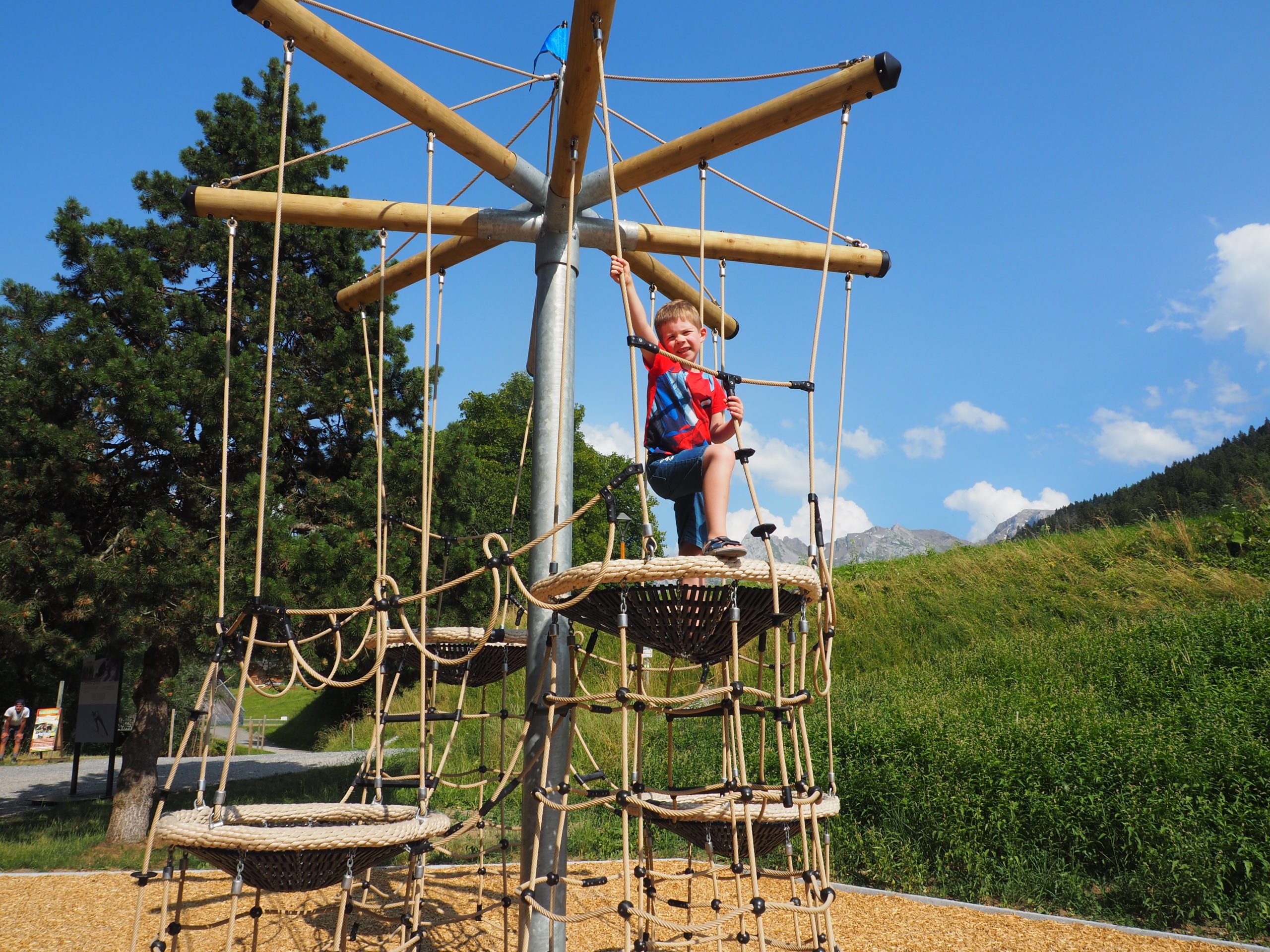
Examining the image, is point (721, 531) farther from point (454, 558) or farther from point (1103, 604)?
point (1103, 604)

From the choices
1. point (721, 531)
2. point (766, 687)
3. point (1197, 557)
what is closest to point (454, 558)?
point (766, 687)

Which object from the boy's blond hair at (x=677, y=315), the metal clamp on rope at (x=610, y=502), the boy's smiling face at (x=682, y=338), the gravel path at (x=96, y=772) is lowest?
the gravel path at (x=96, y=772)

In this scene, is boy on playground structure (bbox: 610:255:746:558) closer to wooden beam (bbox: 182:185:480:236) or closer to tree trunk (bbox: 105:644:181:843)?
wooden beam (bbox: 182:185:480:236)

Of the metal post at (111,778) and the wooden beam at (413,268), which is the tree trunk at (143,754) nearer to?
the metal post at (111,778)

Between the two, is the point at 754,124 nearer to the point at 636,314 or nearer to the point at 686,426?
the point at 636,314

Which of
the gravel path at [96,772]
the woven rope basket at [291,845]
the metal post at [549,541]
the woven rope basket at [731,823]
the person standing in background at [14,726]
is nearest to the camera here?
the woven rope basket at [291,845]

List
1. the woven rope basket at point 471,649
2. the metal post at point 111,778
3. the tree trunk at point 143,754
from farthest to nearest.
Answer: the metal post at point 111,778
the tree trunk at point 143,754
the woven rope basket at point 471,649

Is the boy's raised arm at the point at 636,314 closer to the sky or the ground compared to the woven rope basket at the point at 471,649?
closer to the sky

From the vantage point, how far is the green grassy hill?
4.38m

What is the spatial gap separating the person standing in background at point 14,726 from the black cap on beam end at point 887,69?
20.3 meters

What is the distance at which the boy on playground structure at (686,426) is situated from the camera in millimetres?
2773

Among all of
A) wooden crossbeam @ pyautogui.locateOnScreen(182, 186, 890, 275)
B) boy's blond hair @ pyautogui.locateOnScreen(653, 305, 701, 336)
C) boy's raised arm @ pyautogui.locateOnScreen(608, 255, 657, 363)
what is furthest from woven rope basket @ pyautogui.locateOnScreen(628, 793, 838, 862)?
wooden crossbeam @ pyautogui.locateOnScreen(182, 186, 890, 275)

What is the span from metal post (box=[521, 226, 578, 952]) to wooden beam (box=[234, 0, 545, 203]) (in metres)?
0.35

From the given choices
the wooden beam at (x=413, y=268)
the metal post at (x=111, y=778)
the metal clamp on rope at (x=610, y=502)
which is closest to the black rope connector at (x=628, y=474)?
the metal clamp on rope at (x=610, y=502)
